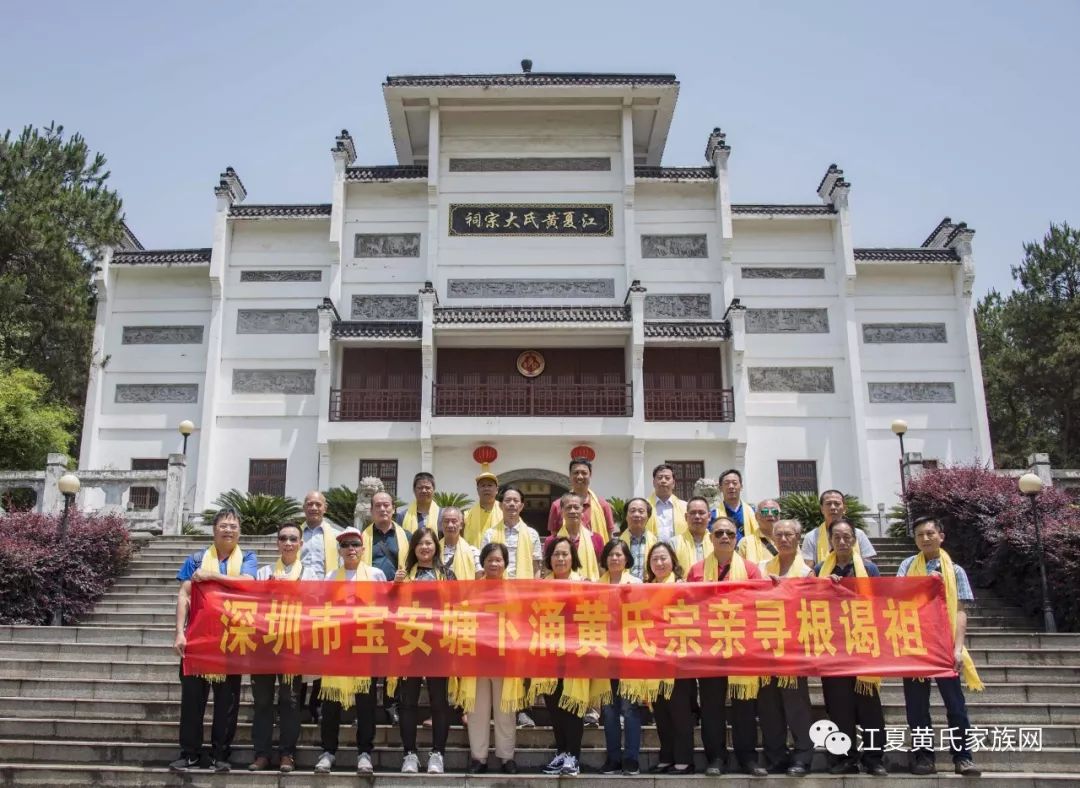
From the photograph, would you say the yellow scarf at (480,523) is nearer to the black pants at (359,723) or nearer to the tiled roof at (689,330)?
the black pants at (359,723)

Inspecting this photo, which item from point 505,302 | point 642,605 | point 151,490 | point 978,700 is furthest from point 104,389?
point 978,700

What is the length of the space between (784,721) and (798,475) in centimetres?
1356

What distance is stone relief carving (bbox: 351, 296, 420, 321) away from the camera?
19484 mm

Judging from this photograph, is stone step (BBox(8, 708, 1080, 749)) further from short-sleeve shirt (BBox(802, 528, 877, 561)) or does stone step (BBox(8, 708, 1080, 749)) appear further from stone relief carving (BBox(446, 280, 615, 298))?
stone relief carving (BBox(446, 280, 615, 298))

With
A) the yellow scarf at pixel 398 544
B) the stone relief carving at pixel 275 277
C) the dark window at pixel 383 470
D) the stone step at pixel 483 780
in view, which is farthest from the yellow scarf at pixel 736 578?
the stone relief carving at pixel 275 277

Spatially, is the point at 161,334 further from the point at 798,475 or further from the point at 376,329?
the point at 798,475

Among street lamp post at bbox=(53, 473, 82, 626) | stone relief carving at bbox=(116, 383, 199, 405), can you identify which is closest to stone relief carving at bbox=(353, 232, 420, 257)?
stone relief carving at bbox=(116, 383, 199, 405)

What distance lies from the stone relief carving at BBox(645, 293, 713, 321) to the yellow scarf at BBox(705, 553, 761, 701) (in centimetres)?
1343

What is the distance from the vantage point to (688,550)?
6891 millimetres

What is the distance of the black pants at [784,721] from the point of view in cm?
568

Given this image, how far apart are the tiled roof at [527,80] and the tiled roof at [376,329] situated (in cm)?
576

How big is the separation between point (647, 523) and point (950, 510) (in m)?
7.16

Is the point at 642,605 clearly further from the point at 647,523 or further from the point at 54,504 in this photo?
the point at 54,504

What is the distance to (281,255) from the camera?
20.0m
